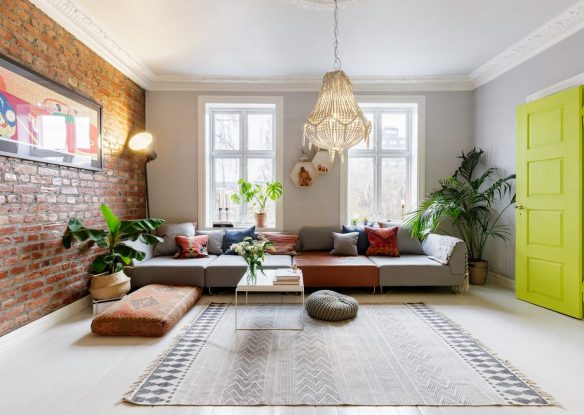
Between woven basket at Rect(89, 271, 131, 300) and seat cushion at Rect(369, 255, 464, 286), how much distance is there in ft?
9.52

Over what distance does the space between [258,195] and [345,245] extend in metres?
1.59

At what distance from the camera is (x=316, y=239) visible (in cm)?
465

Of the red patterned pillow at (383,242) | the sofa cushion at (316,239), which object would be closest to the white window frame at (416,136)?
the sofa cushion at (316,239)

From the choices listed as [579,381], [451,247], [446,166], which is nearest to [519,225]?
[451,247]

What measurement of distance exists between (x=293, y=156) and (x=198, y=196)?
1.58 m

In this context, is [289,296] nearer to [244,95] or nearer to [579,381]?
[579,381]

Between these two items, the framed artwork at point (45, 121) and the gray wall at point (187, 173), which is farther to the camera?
the gray wall at point (187, 173)

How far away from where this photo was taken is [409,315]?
3209mm

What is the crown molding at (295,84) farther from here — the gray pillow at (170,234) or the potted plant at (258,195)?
the gray pillow at (170,234)

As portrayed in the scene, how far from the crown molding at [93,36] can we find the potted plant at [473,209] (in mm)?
4311

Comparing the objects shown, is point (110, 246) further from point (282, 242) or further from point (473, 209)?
point (473, 209)

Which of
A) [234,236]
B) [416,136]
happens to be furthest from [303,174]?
[416,136]

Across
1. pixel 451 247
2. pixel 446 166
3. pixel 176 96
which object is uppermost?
pixel 176 96

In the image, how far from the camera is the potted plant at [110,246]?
3105 mm
